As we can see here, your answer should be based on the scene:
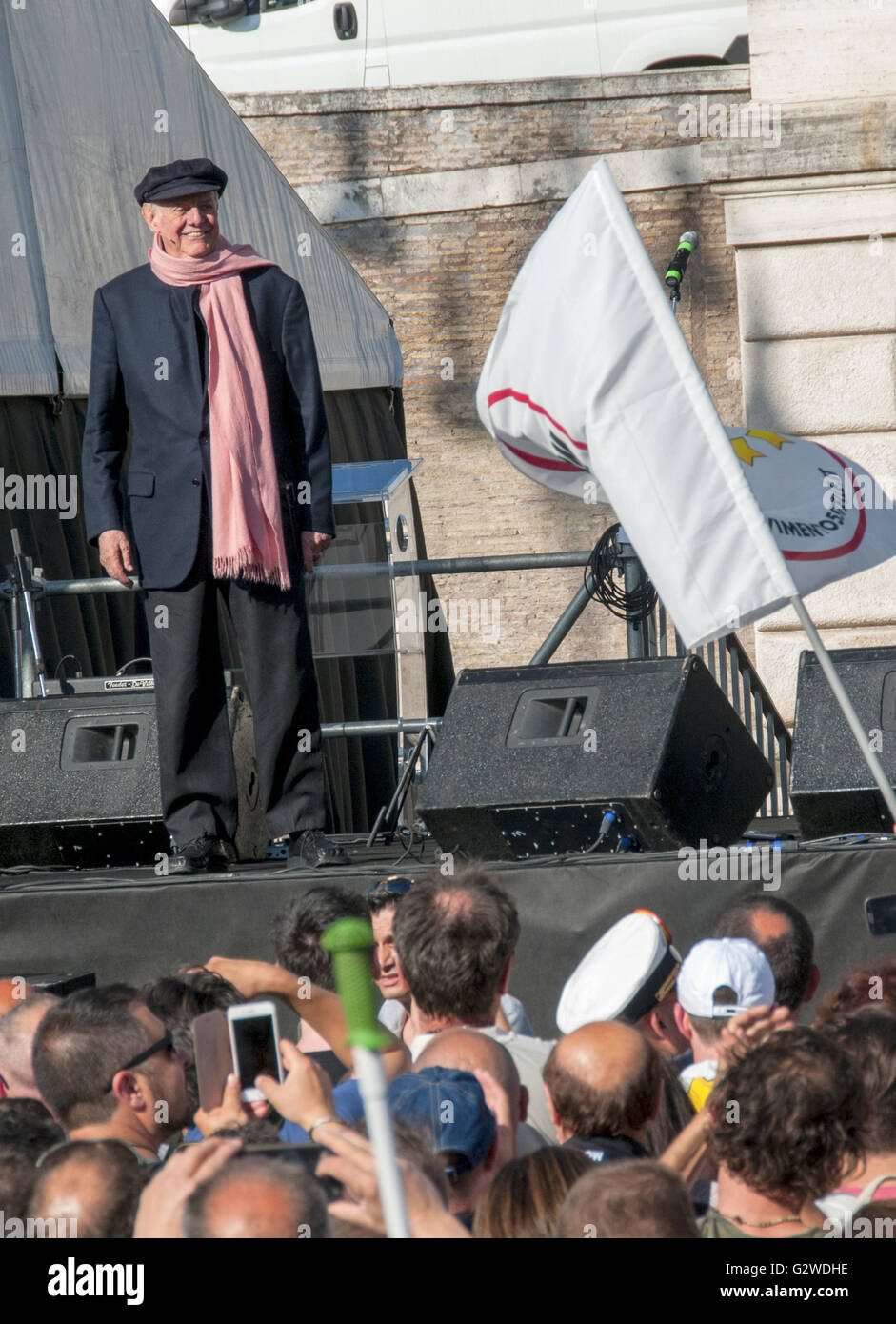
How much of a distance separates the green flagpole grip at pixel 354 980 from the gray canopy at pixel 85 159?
5.48 meters

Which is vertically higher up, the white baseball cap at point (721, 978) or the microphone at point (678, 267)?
the microphone at point (678, 267)

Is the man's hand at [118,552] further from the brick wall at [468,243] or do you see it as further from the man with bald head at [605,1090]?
the brick wall at [468,243]

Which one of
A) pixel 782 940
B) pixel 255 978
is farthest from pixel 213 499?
pixel 782 940

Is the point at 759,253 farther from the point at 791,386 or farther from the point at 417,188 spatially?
the point at 417,188

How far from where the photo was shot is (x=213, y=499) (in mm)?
3857

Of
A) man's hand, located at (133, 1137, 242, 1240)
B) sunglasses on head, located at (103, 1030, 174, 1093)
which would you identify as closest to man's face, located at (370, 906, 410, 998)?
sunglasses on head, located at (103, 1030, 174, 1093)

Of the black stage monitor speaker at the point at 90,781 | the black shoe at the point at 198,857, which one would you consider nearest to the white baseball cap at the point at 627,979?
the black shoe at the point at 198,857

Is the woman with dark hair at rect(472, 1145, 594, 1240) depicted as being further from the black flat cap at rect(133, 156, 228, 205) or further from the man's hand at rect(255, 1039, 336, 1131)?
the black flat cap at rect(133, 156, 228, 205)

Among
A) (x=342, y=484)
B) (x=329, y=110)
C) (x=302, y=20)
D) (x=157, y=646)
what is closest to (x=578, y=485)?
(x=157, y=646)

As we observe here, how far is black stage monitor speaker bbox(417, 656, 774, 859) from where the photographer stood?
378cm

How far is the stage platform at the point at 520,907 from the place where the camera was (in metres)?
3.54

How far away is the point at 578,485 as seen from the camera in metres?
4.24

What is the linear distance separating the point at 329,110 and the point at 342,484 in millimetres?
4410

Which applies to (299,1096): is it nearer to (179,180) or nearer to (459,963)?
(459,963)
